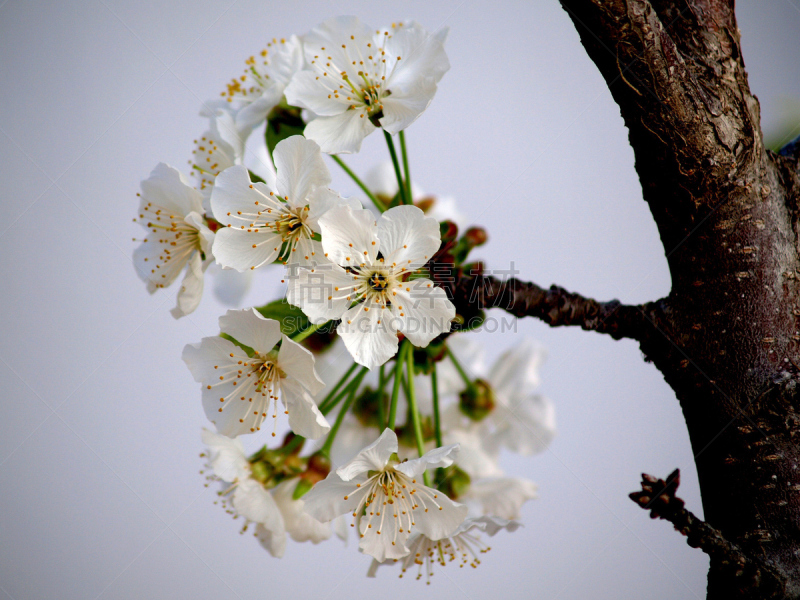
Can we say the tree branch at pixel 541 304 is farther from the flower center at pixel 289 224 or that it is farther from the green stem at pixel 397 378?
the flower center at pixel 289 224

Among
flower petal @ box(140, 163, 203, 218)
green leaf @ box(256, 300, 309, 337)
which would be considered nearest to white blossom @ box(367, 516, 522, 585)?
green leaf @ box(256, 300, 309, 337)

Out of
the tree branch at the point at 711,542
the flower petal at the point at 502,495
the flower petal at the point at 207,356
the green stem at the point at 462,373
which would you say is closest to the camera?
the tree branch at the point at 711,542

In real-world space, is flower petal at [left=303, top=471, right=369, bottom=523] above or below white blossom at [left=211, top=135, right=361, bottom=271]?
below

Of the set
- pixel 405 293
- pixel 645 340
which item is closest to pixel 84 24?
pixel 405 293

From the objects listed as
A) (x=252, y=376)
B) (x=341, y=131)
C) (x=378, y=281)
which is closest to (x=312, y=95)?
(x=341, y=131)

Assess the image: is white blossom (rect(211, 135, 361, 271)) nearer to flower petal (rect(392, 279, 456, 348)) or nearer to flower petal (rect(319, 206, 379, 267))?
flower petal (rect(319, 206, 379, 267))

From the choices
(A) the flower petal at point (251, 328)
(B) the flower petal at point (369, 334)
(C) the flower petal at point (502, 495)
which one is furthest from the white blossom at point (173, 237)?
(C) the flower petal at point (502, 495)
